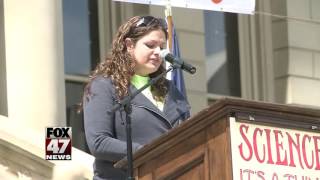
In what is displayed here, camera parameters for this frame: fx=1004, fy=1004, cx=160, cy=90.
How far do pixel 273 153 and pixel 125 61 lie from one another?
3.99 feet

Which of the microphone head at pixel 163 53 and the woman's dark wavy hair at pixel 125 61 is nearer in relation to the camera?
the microphone head at pixel 163 53

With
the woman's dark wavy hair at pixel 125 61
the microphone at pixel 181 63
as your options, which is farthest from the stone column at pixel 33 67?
the microphone at pixel 181 63

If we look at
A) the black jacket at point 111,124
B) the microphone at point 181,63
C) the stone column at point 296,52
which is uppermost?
the stone column at point 296,52

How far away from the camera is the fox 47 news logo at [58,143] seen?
26.5 ft

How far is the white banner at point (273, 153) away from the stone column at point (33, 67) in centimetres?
527

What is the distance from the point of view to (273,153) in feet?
13.1

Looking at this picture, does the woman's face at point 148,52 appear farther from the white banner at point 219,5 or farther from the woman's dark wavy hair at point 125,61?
the white banner at point 219,5

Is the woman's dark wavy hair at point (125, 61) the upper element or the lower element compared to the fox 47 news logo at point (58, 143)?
lower

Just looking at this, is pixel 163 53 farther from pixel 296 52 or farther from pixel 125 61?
pixel 296 52

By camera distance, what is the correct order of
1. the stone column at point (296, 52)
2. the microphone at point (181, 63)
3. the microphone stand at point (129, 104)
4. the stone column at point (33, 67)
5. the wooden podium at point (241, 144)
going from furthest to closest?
the stone column at point (296, 52), the stone column at point (33, 67), the microphone at point (181, 63), the microphone stand at point (129, 104), the wooden podium at point (241, 144)

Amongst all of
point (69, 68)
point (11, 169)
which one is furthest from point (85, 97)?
point (69, 68)

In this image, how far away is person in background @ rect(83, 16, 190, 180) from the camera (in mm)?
4754

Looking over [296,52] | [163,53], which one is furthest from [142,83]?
[296,52]

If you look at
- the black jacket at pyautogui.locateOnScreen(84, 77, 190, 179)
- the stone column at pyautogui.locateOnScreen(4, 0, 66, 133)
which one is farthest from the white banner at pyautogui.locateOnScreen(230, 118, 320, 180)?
the stone column at pyautogui.locateOnScreen(4, 0, 66, 133)
